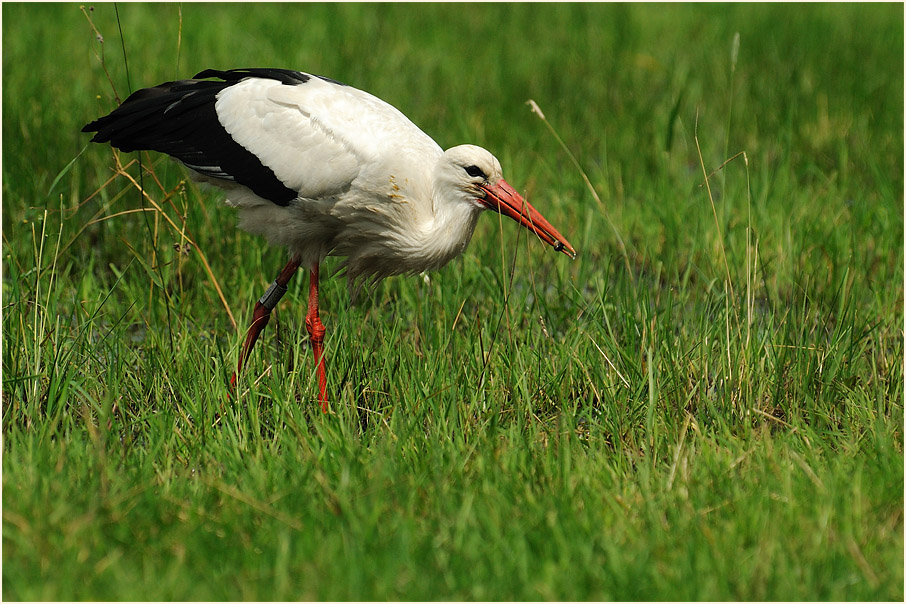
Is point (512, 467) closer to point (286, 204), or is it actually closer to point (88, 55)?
A: point (286, 204)

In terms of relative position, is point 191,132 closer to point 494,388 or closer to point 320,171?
point 320,171

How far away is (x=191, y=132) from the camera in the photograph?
421cm

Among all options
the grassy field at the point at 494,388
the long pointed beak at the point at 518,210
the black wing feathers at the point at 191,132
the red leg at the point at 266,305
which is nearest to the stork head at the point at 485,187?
the long pointed beak at the point at 518,210

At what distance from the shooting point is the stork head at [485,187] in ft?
12.4

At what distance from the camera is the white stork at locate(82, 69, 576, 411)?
3.88m

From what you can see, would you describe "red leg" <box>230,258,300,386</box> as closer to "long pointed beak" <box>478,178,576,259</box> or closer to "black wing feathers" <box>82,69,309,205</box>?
"black wing feathers" <box>82,69,309,205</box>

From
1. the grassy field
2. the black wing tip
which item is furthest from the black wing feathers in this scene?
the grassy field

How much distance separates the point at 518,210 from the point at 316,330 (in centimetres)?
92

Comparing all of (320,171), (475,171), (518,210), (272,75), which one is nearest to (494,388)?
(518,210)

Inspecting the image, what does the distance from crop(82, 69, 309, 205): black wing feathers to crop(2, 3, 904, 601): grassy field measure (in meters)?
0.25

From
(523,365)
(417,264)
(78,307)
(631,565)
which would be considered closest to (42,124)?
(78,307)

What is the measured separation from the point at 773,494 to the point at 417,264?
1600mm

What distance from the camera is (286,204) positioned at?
4.09m

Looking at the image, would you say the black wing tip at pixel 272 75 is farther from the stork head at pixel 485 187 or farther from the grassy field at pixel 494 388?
the stork head at pixel 485 187
